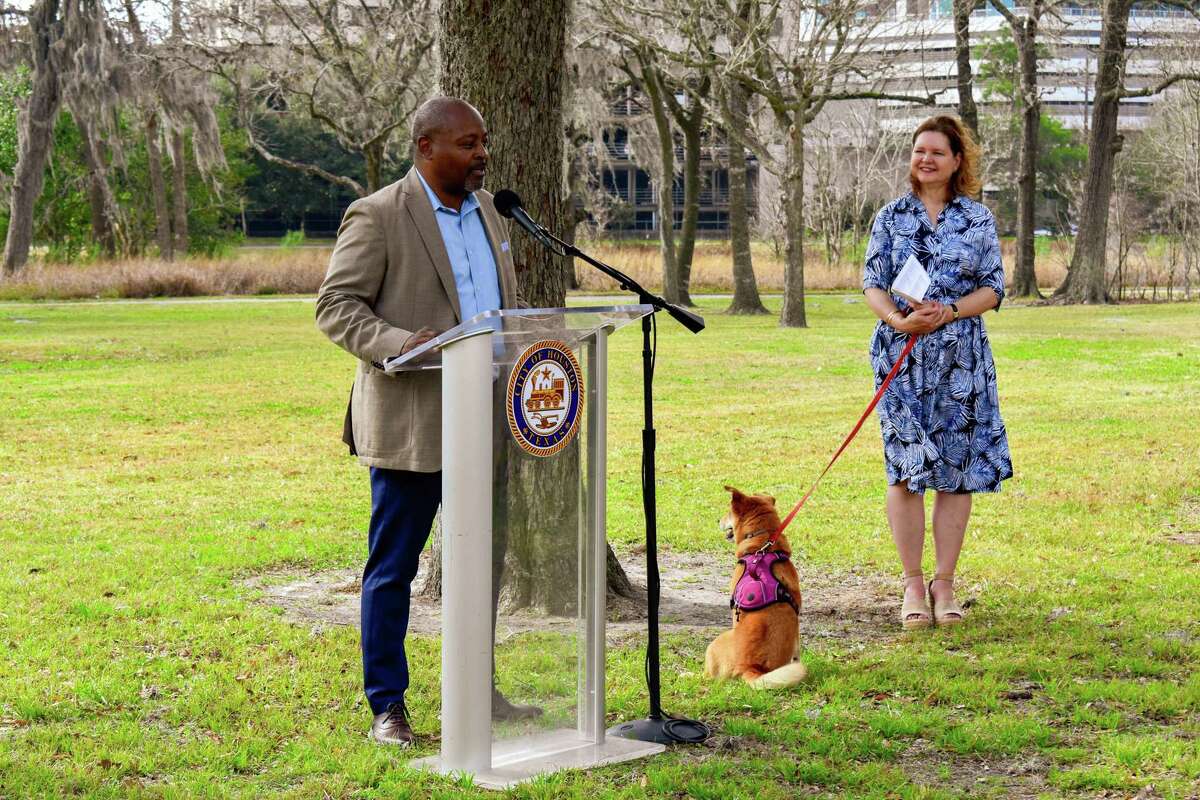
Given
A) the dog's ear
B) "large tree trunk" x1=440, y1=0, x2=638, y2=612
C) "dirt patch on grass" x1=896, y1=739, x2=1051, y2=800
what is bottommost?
"dirt patch on grass" x1=896, y1=739, x2=1051, y2=800

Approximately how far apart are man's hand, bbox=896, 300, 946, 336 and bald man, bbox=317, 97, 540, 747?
2096mm

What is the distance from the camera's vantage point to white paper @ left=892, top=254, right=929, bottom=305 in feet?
18.6

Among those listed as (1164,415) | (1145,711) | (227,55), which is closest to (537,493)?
(1145,711)

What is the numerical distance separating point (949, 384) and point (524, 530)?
2.54 m

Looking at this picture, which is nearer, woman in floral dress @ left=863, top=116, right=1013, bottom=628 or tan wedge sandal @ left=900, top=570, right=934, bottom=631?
woman in floral dress @ left=863, top=116, right=1013, bottom=628

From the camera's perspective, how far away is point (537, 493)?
399 centimetres

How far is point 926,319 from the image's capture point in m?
5.66

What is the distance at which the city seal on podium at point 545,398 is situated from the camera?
387 centimetres

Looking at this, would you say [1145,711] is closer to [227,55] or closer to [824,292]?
[227,55]

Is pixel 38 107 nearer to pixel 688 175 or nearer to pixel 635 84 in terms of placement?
pixel 635 84

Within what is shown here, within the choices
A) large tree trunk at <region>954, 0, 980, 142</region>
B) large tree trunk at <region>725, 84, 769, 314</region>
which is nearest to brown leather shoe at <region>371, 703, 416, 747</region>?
large tree trunk at <region>725, 84, 769, 314</region>

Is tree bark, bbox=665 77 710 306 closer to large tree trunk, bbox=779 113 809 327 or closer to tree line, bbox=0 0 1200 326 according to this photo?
tree line, bbox=0 0 1200 326

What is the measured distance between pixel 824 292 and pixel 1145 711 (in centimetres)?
3699

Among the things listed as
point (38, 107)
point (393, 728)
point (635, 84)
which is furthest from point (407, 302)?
point (635, 84)
